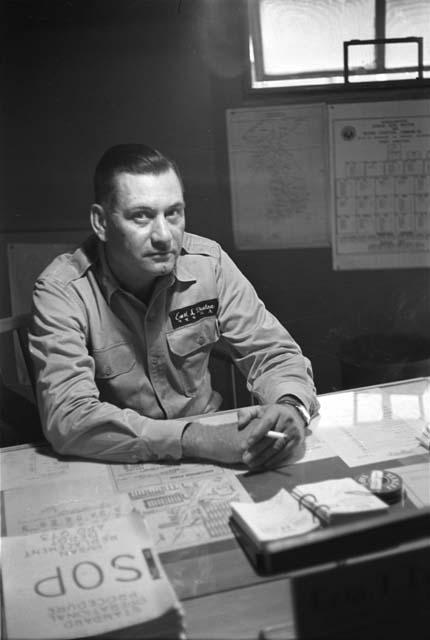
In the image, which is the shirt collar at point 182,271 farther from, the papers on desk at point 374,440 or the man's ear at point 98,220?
the papers on desk at point 374,440

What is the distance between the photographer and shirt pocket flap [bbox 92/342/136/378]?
1717 mm

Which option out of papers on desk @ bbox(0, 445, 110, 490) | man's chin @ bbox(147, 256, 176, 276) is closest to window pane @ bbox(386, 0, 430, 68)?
man's chin @ bbox(147, 256, 176, 276)

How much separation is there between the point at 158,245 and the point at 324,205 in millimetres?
542

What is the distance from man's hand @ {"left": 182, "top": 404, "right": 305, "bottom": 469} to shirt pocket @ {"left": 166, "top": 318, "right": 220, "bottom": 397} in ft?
1.16

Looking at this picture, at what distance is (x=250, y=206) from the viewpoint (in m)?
1.81

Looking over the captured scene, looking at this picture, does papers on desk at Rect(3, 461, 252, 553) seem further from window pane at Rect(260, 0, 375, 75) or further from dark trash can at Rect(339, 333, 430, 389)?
window pane at Rect(260, 0, 375, 75)

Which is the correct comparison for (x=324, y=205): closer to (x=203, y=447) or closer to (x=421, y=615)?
(x=203, y=447)

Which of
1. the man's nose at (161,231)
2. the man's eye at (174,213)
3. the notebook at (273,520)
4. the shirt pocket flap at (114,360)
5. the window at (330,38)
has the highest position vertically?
the window at (330,38)

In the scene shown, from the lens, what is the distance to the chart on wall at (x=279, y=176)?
1771 mm

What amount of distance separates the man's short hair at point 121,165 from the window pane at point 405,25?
666 mm

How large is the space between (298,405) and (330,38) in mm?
939

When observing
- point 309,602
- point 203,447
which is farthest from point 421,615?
point 203,447

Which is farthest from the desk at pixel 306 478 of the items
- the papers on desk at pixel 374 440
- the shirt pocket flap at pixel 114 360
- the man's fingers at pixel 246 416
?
the shirt pocket flap at pixel 114 360

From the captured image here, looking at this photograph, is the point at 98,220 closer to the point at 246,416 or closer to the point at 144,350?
the point at 144,350
